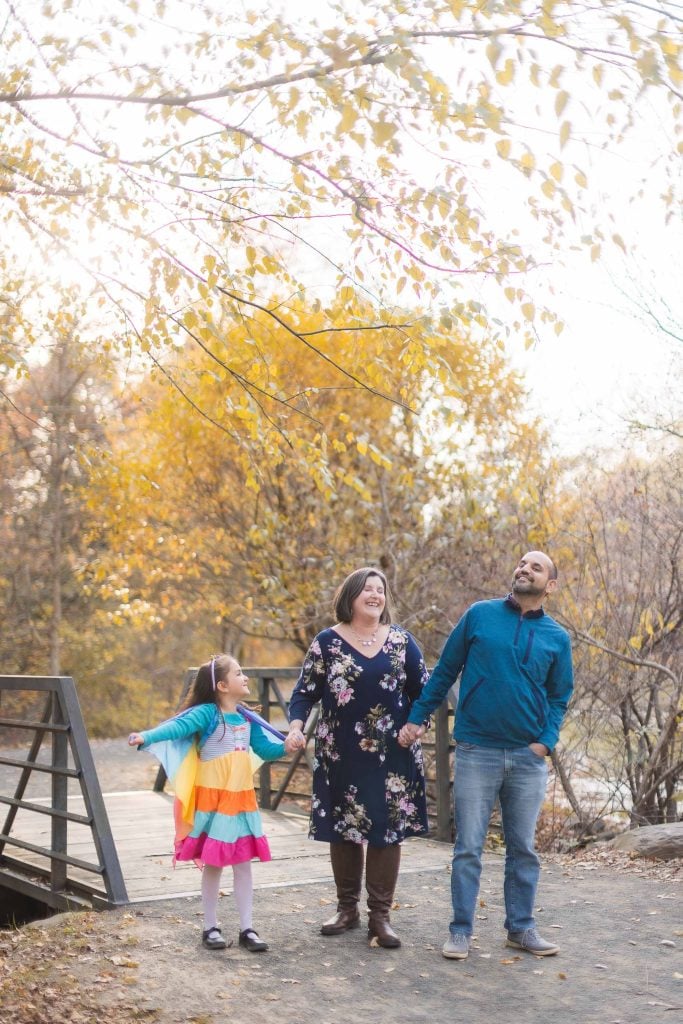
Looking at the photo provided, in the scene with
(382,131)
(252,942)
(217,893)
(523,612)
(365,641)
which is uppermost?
(382,131)

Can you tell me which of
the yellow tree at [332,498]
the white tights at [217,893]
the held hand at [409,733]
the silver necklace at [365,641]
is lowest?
the white tights at [217,893]

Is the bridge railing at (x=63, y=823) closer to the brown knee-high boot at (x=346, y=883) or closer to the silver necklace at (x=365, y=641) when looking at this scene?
the brown knee-high boot at (x=346, y=883)

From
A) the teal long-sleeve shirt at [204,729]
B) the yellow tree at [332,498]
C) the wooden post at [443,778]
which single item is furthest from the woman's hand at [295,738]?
the yellow tree at [332,498]

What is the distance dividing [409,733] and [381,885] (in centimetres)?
73

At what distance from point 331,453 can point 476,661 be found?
7593mm

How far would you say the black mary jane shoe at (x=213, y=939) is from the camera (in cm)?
499

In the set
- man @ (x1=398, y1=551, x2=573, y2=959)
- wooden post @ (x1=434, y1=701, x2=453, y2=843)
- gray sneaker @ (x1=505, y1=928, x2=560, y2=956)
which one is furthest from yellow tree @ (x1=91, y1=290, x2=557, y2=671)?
gray sneaker @ (x1=505, y1=928, x2=560, y2=956)

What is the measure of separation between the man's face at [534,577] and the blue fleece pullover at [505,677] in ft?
0.34

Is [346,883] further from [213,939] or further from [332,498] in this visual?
[332,498]

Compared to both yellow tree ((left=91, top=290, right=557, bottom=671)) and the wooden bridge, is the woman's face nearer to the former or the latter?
the wooden bridge

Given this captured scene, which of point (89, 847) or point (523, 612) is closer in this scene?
point (523, 612)

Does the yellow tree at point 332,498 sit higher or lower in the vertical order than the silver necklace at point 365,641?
higher

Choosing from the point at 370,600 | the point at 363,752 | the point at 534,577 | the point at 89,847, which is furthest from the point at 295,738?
the point at 89,847

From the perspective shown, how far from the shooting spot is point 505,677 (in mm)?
4750
